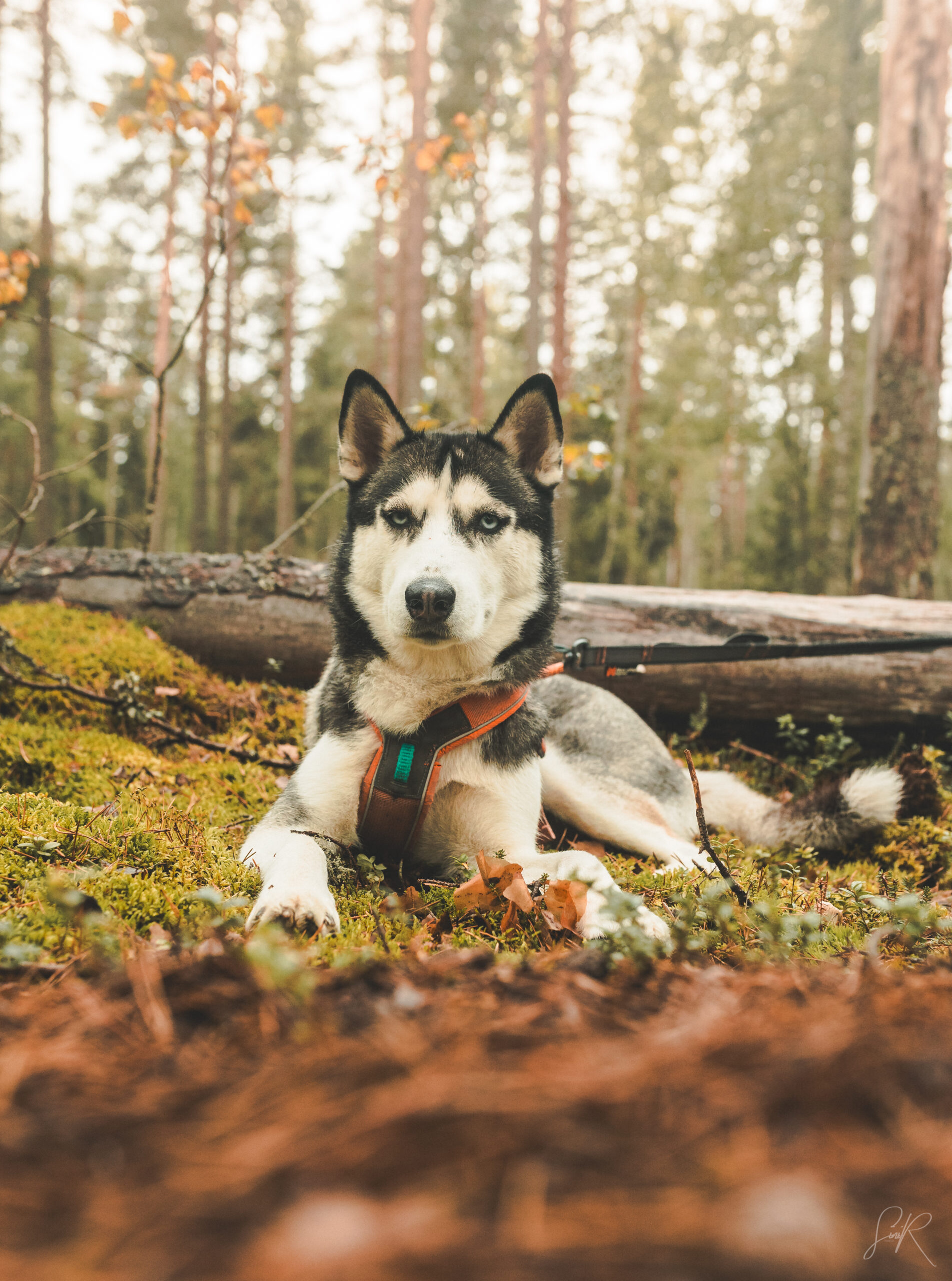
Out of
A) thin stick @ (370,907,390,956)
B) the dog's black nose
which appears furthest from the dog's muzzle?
thin stick @ (370,907,390,956)

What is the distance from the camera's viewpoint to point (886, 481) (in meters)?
7.03

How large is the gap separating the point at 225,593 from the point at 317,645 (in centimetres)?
87

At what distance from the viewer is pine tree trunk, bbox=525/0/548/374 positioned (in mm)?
15531

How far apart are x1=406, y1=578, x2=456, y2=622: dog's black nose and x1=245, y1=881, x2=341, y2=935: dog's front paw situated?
3.45ft

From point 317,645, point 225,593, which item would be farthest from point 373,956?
point 225,593

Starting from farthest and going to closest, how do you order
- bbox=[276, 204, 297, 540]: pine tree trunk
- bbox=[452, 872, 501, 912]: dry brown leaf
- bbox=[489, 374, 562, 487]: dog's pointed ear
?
bbox=[276, 204, 297, 540]: pine tree trunk, bbox=[489, 374, 562, 487]: dog's pointed ear, bbox=[452, 872, 501, 912]: dry brown leaf

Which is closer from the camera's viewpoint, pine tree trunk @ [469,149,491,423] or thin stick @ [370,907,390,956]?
thin stick @ [370,907,390,956]

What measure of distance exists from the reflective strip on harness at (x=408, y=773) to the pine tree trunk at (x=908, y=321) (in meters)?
5.55

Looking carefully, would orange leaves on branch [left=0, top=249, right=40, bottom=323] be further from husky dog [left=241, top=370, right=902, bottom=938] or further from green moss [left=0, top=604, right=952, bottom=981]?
husky dog [left=241, top=370, right=902, bottom=938]

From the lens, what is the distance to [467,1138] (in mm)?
787

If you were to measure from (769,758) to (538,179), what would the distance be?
15824mm

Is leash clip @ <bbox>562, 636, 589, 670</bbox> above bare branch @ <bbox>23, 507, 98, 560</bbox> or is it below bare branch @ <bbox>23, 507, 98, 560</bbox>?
below

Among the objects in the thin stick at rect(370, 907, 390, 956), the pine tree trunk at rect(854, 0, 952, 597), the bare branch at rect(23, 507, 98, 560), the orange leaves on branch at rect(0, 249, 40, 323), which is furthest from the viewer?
the pine tree trunk at rect(854, 0, 952, 597)

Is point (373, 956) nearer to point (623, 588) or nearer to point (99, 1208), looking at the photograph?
point (99, 1208)
